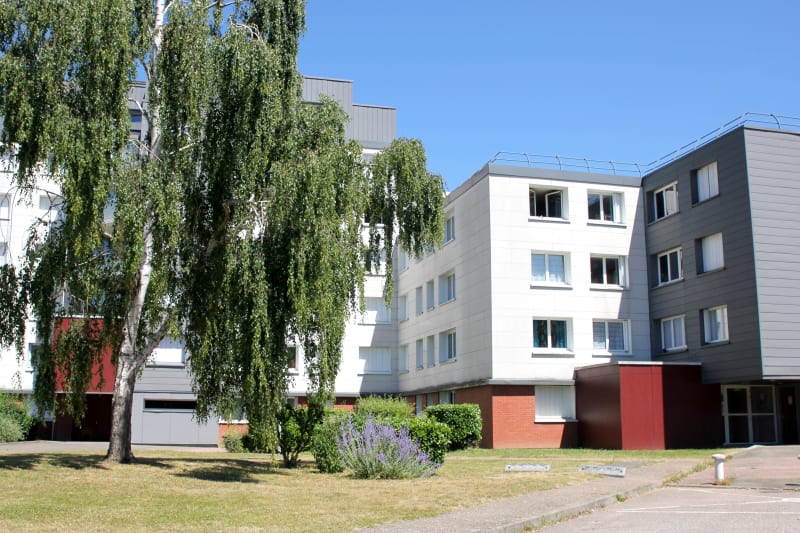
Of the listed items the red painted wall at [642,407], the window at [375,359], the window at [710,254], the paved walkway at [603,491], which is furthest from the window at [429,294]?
the paved walkway at [603,491]

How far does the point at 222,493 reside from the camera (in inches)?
624

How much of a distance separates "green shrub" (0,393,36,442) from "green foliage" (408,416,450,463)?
23608 millimetres

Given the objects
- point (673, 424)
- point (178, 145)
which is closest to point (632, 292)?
point (673, 424)

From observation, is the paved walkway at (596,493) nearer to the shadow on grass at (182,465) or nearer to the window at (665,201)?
the shadow on grass at (182,465)

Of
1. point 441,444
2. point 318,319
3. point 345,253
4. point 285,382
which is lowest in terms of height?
point 441,444

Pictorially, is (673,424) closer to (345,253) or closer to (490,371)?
(490,371)

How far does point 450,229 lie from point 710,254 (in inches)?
457

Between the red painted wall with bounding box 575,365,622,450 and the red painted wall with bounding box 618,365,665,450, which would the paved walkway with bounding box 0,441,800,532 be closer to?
the red painted wall with bounding box 618,365,665,450

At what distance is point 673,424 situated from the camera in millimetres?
30531

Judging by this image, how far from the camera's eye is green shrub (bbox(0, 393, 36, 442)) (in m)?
36.6

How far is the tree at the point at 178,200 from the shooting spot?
56.0ft

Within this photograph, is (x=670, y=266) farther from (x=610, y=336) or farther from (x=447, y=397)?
(x=447, y=397)

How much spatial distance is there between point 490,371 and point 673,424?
23.1ft

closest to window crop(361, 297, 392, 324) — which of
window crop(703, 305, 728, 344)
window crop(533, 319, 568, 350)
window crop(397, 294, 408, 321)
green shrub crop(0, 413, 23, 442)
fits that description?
window crop(397, 294, 408, 321)
